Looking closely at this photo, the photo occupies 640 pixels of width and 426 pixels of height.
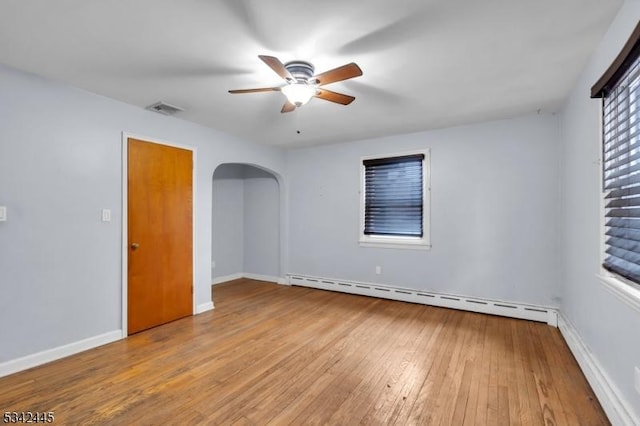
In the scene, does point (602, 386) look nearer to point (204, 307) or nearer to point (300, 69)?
point (300, 69)

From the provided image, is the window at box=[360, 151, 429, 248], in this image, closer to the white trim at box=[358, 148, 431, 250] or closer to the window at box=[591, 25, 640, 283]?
the white trim at box=[358, 148, 431, 250]

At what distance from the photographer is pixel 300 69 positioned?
231 centimetres

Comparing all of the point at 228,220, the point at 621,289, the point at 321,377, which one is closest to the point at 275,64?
the point at 321,377

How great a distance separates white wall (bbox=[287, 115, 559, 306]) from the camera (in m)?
3.50

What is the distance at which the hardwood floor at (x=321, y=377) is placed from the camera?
192 centimetres

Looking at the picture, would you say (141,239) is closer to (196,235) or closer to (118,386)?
(196,235)

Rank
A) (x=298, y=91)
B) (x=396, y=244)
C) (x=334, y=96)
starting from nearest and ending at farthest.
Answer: (x=298, y=91)
(x=334, y=96)
(x=396, y=244)

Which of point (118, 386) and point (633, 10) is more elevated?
point (633, 10)

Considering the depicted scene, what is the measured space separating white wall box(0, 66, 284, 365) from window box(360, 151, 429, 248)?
124 inches

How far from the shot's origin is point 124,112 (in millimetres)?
3164

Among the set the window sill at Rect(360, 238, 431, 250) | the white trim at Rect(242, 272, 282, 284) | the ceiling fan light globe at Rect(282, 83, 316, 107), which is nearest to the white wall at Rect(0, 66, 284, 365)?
the ceiling fan light globe at Rect(282, 83, 316, 107)

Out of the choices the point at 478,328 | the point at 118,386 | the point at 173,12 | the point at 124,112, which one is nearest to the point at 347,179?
the point at 478,328

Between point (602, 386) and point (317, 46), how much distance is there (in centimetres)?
303

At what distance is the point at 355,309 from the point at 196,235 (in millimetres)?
2355
